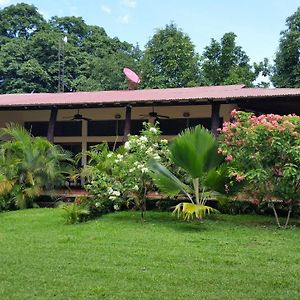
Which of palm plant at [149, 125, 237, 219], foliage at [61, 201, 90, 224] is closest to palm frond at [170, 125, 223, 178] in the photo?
palm plant at [149, 125, 237, 219]

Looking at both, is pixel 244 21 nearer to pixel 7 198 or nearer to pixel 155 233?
pixel 155 233

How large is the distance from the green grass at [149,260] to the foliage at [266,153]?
817 millimetres

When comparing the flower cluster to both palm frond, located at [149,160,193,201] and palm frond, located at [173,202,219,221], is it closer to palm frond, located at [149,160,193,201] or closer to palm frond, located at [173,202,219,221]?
palm frond, located at [173,202,219,221]

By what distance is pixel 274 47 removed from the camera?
992 inches

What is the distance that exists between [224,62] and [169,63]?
3062mm

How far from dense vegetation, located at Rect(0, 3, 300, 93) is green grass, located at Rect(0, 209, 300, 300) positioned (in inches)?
651

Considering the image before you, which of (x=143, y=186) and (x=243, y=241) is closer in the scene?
(x=243, y=241)

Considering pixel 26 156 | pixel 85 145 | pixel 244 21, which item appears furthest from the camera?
pixel 85 145

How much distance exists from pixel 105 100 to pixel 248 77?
13573 millimetres

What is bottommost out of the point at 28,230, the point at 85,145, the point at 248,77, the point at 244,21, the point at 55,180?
the point at 28,230

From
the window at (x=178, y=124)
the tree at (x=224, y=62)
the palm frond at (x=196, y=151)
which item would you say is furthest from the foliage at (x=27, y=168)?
the tree at (x=224, y=62)

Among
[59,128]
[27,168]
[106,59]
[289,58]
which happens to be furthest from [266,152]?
[106,59]

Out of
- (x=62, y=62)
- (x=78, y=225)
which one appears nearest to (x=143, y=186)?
(x=78, y=225)

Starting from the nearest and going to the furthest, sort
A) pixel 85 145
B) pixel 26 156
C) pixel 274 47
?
pixel 26 156 < pixel 85 145 < pixel 274 47
